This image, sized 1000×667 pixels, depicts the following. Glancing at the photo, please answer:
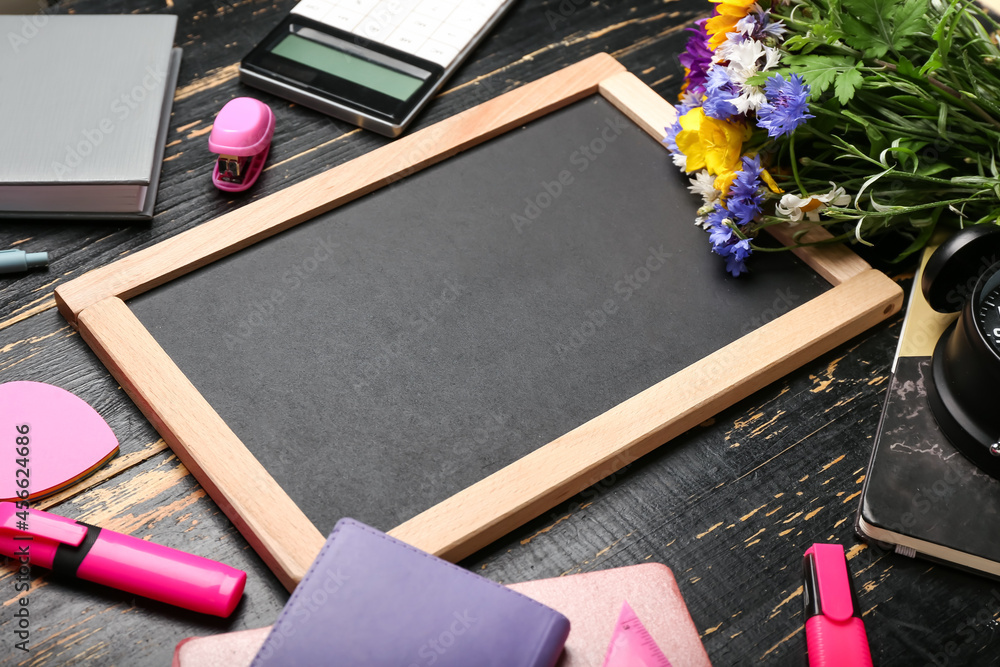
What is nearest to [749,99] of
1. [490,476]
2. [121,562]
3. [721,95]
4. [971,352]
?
[721,95]

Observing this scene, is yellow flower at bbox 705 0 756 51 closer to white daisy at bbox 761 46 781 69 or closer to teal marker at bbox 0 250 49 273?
white daisy at bbox 761 46 781 69

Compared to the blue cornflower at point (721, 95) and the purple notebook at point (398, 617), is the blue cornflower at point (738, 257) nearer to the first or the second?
the blue cornflower at point (721, 95)

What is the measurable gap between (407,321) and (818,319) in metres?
0.39

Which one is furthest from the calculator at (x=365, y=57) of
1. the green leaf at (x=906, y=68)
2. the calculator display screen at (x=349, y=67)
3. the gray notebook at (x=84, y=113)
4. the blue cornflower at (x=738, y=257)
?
the green leaf at (x=906, y=68)

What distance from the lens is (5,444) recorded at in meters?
0.68

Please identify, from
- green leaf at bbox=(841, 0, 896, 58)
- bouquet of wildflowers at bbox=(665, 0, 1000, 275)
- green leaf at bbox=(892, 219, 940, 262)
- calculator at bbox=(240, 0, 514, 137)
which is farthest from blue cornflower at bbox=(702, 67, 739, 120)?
calculator at bbox=(240, 0, 514, 137)

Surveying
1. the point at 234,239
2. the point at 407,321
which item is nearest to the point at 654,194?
the point at 407,321

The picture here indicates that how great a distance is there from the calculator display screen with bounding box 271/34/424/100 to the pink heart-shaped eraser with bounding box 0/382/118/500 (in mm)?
470

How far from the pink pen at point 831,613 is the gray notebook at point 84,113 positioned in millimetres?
706

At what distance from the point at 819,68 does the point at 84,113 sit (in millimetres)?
733

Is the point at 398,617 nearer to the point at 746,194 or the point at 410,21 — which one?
the point at 746,194

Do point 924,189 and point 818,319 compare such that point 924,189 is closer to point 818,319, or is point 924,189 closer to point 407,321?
point 818,319

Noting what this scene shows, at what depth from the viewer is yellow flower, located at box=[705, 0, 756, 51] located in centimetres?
79

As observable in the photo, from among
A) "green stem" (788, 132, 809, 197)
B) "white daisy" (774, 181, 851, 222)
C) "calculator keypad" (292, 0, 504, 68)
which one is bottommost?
"calculator keypad" (292, 0, 504, 68)
